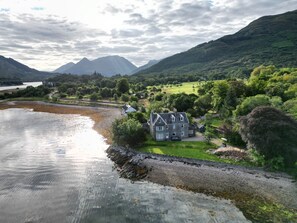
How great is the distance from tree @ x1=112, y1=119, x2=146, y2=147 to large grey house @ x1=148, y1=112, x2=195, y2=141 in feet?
11.0

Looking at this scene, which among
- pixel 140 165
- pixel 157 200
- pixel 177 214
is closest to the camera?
pixel 177 214

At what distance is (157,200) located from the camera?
31688 mm

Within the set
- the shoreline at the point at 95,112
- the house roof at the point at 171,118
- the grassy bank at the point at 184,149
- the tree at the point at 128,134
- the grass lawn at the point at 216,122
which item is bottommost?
the shoreline at the point at 95,112

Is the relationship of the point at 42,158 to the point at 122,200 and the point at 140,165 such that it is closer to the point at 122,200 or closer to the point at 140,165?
the point at 140,165

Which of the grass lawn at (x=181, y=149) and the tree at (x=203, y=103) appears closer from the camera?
the grass lawn at (x=181, y=149)

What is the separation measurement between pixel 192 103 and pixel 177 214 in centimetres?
Answer: 5108

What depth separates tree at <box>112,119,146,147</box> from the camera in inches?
1932

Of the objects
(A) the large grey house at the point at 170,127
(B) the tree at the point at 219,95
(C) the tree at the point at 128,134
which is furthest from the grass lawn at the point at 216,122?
(C) the tree at the point at 128,134

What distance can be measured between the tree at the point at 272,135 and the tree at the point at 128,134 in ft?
64.2

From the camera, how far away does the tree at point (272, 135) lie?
121 ft

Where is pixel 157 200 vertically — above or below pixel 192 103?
below

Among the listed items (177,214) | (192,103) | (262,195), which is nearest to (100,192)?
(177,214)

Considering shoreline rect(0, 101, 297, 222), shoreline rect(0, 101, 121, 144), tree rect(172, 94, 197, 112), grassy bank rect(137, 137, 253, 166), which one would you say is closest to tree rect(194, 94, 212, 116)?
tree rect(172, 94, 197, 112)

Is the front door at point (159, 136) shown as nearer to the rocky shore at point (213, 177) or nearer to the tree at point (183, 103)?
the rocky shore at point (213, 177)
